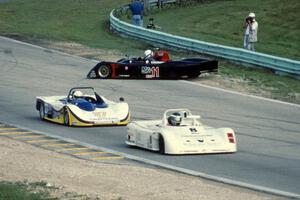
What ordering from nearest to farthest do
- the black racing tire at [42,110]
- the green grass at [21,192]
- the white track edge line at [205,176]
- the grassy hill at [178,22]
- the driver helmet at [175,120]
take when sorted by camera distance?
the green grass at [21,192]
the white track edge line at [205,176]
the driver helmet at [175,120]
the black racing tire at [42,110]
the grassy hill at [178,22]

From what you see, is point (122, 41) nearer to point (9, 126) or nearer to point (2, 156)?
point (9, 126)

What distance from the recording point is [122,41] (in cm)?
4009

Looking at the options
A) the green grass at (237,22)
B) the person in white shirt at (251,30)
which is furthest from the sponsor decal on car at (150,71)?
the green grass at (237,22)

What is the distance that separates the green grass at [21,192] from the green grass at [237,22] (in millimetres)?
23441

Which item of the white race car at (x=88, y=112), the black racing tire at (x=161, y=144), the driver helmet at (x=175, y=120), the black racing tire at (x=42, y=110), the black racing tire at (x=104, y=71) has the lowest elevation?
the black racing tire at (x=104, y=71)

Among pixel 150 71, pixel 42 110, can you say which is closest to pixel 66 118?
pixel 42 110

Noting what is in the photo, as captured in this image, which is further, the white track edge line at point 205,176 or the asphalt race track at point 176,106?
the asphalt race track at point 176,106

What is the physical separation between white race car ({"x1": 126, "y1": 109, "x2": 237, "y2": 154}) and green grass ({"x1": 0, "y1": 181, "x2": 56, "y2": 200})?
4.23 meters

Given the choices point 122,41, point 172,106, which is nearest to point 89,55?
point 122,41

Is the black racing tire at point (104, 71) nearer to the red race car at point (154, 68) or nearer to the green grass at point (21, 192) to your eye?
the red race car at point (154, 68)

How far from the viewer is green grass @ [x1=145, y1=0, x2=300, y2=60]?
39719 mm

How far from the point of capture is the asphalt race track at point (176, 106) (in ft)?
54.6

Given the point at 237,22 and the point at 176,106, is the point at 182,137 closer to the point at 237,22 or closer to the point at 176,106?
the point at 176,106

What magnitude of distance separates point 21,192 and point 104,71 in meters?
18.0
